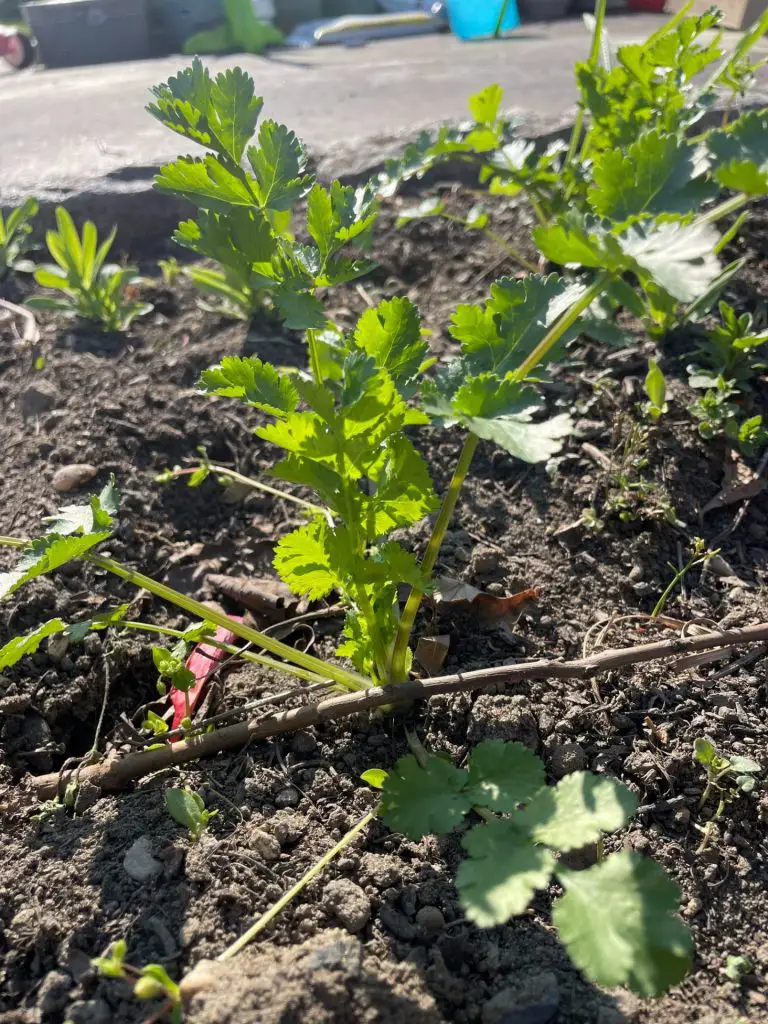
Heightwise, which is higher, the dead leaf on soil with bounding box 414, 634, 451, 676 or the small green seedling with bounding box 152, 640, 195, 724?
the small green seedling with bounding box 152, 640, 195, 724

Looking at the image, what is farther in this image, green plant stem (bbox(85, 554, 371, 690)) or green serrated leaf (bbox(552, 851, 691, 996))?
green plant stem (bbox(85, 554, 371, 690))

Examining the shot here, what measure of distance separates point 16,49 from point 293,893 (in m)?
6.94

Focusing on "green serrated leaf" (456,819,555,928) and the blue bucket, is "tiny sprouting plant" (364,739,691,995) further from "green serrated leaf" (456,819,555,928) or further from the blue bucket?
the blue bucket

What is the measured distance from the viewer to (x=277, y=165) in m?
1.44

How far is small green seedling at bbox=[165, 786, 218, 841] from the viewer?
139cm

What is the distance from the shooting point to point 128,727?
170 centimetres

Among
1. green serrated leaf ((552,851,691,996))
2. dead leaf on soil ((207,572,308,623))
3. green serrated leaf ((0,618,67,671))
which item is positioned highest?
green serrated leaf ((0,618,67,671))

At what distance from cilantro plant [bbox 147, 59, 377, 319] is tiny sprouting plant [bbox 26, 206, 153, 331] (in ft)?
4.21

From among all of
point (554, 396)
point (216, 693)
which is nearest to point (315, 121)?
point (554, 396)

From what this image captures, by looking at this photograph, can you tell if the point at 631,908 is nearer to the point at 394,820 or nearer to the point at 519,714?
the point at 394,820

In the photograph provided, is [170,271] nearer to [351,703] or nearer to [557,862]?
[351,703]

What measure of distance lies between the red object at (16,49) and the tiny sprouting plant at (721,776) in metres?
6.95

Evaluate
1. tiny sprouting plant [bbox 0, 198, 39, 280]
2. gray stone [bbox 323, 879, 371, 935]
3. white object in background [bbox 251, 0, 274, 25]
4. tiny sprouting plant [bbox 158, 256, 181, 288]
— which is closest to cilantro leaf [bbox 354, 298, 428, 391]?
gray stone [bbox 323, 879, 371, 935]

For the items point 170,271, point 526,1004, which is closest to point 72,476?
point 170,271
